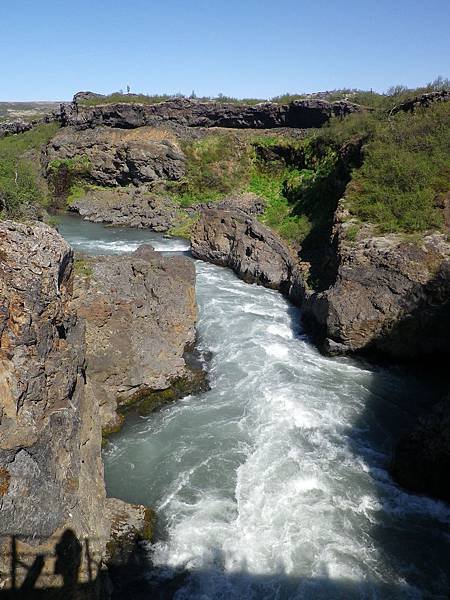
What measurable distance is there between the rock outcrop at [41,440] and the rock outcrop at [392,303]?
1129 centimetres

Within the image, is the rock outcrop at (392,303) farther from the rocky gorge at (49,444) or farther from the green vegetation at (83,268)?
the rocky gorge at (49,444)

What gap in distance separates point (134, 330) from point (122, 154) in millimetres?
35571

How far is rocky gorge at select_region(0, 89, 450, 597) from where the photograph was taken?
22.6 ft

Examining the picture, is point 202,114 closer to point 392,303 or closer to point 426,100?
point 426,100

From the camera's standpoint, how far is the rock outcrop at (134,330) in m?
13.2

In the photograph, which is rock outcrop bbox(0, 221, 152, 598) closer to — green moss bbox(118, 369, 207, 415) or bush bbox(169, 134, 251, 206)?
green moss bbox(118, 369, 207, 415)

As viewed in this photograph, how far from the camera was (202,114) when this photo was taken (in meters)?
51.6

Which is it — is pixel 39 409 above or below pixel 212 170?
below

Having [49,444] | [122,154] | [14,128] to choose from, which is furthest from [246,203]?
[14,128]

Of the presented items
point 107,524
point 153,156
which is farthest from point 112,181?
point 107,524

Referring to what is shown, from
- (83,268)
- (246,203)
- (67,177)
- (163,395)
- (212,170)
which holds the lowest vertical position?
(163,395)

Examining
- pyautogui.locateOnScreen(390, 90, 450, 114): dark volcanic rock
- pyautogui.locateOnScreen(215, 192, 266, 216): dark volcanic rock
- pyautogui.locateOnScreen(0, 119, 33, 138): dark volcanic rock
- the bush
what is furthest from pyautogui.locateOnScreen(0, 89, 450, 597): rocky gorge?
pyautogui.locateOnScreen(0, 119, 33, 138): dark volcanic rock

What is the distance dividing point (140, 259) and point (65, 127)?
42908mm

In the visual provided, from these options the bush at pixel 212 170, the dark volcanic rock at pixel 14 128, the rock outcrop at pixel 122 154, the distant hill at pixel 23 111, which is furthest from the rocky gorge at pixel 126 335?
the distant hill at pixel 23 111
